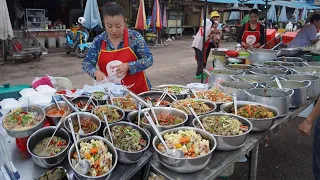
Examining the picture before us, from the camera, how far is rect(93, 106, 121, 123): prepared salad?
5.17 feet

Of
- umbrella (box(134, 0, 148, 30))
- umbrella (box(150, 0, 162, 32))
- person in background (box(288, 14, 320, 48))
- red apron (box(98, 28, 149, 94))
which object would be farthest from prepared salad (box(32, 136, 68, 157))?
umbrella (box(150, 0, 162, 32))

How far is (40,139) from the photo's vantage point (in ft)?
4.50

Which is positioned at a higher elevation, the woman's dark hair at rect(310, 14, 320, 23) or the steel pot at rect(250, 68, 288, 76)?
the woman's dark hair at rect(310, 14, 320, 23)

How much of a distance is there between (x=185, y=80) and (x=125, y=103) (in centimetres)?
519

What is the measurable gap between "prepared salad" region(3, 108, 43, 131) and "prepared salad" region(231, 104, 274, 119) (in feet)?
4.34

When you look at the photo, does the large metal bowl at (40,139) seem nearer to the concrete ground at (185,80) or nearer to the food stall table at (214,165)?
the food stall table at (214,165)

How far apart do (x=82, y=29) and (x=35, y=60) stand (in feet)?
7.19

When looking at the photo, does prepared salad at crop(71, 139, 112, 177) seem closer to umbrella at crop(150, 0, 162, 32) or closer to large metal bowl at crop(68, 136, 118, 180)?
large metal bowl at crop(68, 136, 118, 180)

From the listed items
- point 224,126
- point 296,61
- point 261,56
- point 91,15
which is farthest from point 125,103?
point 91,15

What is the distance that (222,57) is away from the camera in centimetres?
462

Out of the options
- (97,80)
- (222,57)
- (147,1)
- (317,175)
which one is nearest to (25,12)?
(147,1)

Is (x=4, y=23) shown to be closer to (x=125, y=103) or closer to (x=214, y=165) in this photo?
(x=125, y=103)

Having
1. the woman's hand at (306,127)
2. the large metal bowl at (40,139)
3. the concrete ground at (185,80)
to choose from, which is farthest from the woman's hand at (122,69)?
the concrete ground at (185,80)

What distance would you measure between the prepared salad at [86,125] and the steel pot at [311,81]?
196 cm
